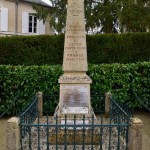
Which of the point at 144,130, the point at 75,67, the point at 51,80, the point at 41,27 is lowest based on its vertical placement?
the point at 144,130

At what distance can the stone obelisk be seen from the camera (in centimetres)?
689

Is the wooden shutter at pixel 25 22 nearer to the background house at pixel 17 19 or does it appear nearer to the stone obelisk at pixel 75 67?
the background house at pixel 17 19

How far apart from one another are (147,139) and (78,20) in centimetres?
350

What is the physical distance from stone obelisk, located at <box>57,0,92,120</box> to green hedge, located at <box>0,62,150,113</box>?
333cm

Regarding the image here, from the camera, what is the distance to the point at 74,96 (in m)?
7.00

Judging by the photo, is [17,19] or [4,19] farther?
[17,19]

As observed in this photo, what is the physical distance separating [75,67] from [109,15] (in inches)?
366

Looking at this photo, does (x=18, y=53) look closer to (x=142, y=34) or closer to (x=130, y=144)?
(x=142, y=34)

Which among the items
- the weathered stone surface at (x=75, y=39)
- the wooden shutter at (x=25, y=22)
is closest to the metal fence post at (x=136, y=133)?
the weathered stone surface at (x=75, y=39)

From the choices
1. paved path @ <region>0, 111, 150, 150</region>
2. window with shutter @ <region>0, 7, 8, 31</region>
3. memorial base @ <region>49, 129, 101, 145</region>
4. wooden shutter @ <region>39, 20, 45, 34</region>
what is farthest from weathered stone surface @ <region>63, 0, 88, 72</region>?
wooden shutter @ <region>39, 20, 45, 34</region>

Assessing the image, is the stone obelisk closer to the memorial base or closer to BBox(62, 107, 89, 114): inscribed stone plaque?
BBox(62, 107, 89, 114): inscribed stone plaque

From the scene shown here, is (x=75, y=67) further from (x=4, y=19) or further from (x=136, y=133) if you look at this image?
(x=4, y=19)

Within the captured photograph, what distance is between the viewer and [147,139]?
775 cm

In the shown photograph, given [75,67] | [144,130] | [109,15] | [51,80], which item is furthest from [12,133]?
[109,15]
